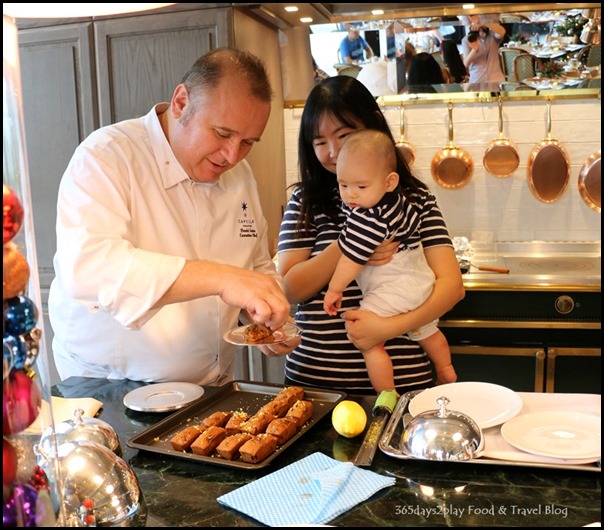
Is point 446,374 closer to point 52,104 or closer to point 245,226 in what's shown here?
point 245,226

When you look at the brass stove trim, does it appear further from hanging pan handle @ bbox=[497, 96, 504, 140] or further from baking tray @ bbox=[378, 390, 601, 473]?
baking tray @ bbox=[378, 390, 601, 473]

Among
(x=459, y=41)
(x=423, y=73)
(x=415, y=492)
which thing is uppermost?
(x=459, y=41)

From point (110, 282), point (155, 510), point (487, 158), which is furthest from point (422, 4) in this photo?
point (155, 510)

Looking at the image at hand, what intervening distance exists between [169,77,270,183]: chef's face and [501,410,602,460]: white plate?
91 centimetres

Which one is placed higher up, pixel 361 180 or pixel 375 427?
pixel 361 180

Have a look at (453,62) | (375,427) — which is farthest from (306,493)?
(453,62)

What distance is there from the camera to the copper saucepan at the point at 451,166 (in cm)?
330

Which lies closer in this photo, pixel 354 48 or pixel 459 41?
pixel 459 41

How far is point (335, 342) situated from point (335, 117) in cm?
60

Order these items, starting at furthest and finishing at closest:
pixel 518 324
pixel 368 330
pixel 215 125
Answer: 1. pixel 518 324
2. pixel 368 330
3. pixel 215 125

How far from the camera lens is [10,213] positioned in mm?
745

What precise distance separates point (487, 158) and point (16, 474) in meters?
2.89

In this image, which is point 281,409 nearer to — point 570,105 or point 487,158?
point 487,158

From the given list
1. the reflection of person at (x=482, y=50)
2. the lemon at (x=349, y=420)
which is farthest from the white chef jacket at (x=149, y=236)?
the reflection of person at (x=482, y=50)
